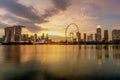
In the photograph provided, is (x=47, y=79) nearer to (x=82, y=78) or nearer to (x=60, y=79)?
(x=60, y=79)

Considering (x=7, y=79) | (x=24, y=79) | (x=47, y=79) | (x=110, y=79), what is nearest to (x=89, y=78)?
(x=110, y=79)

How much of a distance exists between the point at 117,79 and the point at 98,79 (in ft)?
7.78

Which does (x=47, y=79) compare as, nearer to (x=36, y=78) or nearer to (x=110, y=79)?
(x=36, y=78)

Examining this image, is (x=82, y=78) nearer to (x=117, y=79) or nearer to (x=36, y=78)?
(x=117, y=79)

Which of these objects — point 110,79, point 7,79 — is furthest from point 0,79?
point 110,79

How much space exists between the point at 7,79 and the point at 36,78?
12.2 ft

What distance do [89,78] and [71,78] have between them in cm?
236

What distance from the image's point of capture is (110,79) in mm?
24359

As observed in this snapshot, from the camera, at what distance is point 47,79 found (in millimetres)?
24312

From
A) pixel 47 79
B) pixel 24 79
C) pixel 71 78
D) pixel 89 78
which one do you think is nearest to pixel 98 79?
pixel 89 78

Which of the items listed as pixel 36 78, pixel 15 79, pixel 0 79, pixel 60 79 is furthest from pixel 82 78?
pixel 0 79

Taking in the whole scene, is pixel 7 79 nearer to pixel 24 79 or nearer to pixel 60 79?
pixel 24 79

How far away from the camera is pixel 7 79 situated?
24516 millimetres

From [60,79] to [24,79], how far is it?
4594 millimetres
